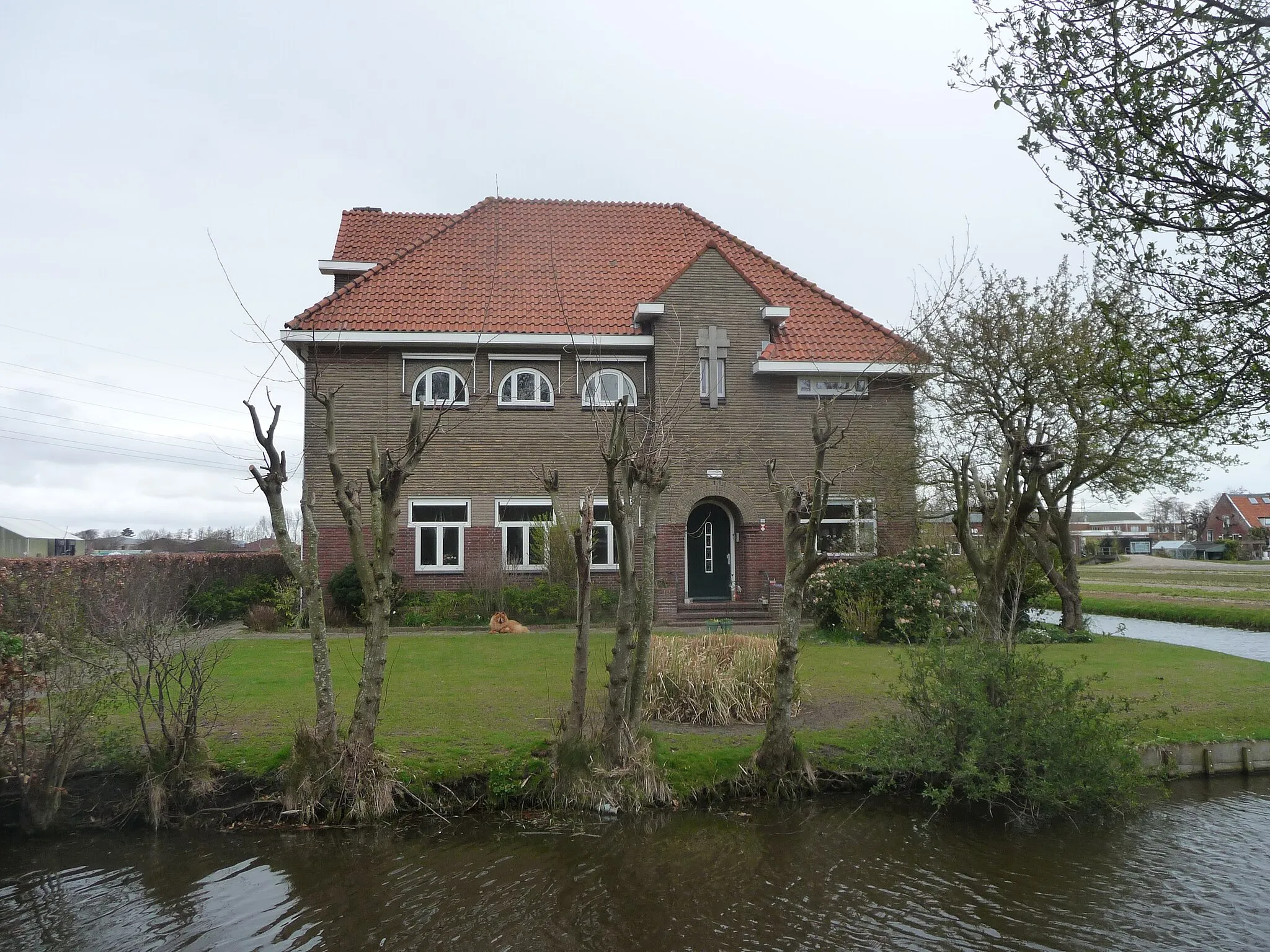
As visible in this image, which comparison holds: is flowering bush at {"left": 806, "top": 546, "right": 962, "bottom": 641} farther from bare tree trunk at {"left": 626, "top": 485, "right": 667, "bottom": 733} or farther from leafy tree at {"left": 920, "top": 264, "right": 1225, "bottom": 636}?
bare tree trunk at {"left": 626, "top": 485, "right": 667, "bottom": 733}

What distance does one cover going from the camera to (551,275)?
72.2 ft

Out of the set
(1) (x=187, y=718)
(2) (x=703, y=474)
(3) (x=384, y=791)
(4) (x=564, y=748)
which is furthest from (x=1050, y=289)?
(1) (x=187, y=718)

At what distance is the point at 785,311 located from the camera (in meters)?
20.3

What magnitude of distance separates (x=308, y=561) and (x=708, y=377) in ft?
43.3

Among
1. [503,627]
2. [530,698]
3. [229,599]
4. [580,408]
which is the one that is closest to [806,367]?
[580,408]

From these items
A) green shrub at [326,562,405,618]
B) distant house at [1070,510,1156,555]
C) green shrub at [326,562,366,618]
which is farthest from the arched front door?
distant house at [1070,510,1156,555]

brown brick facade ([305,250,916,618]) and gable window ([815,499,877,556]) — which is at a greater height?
brown brick facade ([305,250,916,618])

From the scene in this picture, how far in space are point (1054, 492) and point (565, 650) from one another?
927 centimetres

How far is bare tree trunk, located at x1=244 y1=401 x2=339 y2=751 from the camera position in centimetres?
771

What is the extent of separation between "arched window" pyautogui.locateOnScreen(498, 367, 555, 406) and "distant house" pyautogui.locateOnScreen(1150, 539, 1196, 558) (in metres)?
71.0

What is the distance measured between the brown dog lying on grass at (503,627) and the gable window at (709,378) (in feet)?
21.0

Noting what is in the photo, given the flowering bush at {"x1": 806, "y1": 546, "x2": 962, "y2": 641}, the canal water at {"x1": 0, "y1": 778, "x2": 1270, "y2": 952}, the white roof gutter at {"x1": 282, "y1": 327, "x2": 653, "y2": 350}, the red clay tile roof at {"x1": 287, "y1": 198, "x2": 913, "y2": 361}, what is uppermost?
the red clay tile roof at {"x1": 287, "y1": 198, "x2": 913, "y2": 361}

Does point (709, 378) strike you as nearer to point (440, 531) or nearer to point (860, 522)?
point (860, 522)

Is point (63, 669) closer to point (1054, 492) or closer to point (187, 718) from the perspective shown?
point (187, 718)
